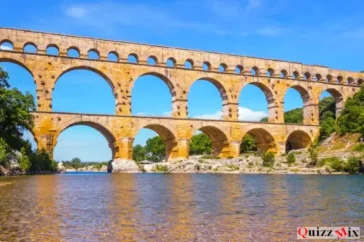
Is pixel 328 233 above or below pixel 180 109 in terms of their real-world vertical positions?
below

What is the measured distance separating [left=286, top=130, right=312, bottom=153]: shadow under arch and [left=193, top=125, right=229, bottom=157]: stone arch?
9799mm

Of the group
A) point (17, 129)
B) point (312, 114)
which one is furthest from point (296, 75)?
point (17, 129)

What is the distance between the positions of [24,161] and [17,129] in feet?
12.4

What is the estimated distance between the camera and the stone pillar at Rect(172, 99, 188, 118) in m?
48.6

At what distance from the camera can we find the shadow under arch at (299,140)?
55.2 metres

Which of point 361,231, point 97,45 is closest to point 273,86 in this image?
point 97,45

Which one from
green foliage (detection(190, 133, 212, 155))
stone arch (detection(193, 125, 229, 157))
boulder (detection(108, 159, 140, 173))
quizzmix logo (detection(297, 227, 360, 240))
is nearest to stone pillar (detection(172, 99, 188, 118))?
stone arch (detection(193, 125, 229, 157))

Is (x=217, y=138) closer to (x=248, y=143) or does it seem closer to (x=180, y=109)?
(x=180, y=109)

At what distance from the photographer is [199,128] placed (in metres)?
49.2

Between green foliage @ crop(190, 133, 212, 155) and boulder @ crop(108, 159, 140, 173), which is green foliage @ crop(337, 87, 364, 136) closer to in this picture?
boulder @ crop(108, 159, 140, 173)

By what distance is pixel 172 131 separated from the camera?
4722 centimetres

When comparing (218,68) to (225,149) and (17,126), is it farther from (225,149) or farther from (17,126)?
(17,126)

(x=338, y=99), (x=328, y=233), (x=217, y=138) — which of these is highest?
(x=338, y=99)

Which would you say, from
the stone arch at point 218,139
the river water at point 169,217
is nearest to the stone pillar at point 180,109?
the stone arch at point 218,139
